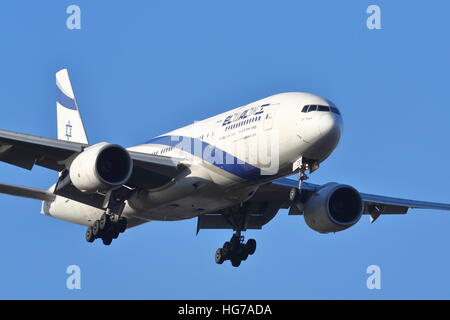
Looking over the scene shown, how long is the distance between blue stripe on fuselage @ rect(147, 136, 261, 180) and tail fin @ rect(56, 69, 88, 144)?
9.72 m

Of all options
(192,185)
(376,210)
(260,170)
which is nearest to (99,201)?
(192,185)

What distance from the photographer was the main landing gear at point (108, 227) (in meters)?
42.0

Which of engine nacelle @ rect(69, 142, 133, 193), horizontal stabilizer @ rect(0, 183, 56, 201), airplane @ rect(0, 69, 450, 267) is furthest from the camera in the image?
horizontal stabilizer @ rect(0, 183, 56, 201)

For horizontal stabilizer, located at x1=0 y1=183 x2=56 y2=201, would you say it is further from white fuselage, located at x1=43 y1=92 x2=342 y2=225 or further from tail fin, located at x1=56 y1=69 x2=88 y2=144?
tail fin, located at x1=56 y1=69 x2=88 y2=144

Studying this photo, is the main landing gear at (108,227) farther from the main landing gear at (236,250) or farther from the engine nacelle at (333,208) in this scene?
the engine nacelle at (333,208)

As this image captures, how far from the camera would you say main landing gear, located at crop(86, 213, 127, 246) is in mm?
42000

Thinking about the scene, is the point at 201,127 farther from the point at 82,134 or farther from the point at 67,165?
the point at 82,134

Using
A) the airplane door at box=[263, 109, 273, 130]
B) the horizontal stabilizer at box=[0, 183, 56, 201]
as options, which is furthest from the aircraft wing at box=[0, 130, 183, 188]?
the airplane door at box=[263, 109, 273, 130]

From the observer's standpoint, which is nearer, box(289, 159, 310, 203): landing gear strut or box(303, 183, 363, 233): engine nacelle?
box(289, 159, 310, 203): landing gear strut

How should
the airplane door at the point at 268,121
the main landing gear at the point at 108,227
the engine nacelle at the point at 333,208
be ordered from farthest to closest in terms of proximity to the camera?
the engine nacelle at the point at 333,208, the main landing gear at the point at 108,227, the airplane door at the point at 268,121

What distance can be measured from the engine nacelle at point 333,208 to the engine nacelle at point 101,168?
9.32m

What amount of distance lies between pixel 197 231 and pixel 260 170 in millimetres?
8736

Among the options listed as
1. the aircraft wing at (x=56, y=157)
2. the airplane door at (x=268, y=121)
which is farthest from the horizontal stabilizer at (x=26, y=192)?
the airplane door at (x=268, y=121)

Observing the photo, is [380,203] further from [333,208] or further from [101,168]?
[101,168]
